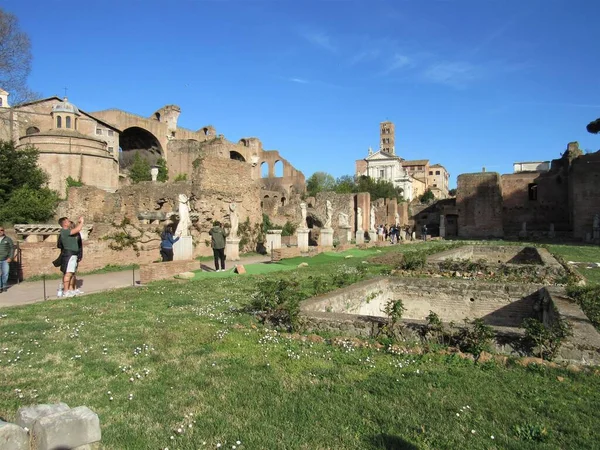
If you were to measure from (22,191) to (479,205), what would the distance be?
38.5m

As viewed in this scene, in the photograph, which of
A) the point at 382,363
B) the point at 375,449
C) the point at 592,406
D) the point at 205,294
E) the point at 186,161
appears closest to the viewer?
the point at 375,449

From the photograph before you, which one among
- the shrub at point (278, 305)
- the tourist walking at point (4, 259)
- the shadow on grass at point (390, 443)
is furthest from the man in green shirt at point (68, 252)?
the shadow on grass at point (390, 443)

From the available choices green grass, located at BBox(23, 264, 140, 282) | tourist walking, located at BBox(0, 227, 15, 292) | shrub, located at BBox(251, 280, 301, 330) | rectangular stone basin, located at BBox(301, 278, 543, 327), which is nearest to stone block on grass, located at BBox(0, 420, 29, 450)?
shrub, located at BBox(251, 280, 301, 330)

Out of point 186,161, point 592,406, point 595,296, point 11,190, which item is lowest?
point 592,406

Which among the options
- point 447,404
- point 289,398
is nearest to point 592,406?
point 447,404

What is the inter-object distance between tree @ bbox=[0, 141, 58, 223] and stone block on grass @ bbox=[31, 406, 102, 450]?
25.0m

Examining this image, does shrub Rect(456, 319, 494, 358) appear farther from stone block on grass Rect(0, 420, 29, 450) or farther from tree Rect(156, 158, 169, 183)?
tree Rect(156, 158, 169, 183)

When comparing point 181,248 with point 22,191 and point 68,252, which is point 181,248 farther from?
point 22,191

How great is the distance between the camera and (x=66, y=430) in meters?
2.51

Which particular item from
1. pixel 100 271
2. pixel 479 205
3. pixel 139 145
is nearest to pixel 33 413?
pixel 100 271

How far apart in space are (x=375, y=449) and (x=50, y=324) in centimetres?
572

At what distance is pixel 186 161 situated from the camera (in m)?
51.7

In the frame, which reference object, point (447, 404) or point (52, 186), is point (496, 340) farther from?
point (52, 186)

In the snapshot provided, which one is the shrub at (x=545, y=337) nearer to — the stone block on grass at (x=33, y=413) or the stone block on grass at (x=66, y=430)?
the stone block on grass at (x=66, y=430)
